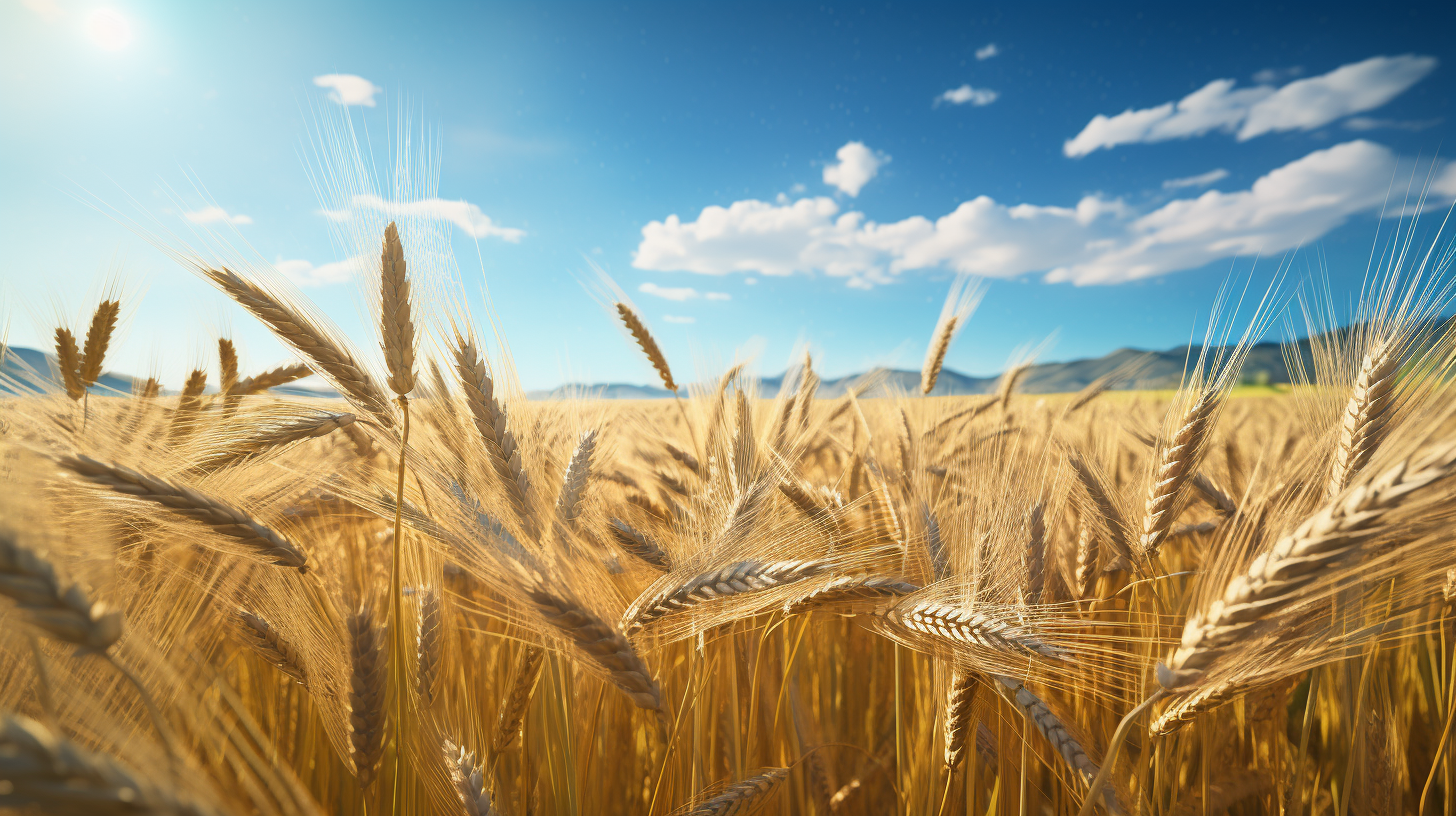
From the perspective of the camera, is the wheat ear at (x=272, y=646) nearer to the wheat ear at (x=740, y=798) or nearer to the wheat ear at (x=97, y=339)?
the wheat ear at (x=740, y=798)

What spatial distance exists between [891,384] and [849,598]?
3.11 meters

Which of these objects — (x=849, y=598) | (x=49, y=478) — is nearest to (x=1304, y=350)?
(x=849, y=598)

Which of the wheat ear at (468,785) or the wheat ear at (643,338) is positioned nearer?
the wheat ear at (468,785)

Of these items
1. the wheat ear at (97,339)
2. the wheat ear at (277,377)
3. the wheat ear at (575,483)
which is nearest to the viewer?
the wheat ear at (575,483)

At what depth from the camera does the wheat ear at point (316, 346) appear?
1.26 meters

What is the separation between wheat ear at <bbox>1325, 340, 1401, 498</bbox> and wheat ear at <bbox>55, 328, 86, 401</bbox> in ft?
13.0

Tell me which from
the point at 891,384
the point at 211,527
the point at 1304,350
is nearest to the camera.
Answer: the point at 211,527

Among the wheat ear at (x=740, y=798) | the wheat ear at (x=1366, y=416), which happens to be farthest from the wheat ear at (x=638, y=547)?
the wheat ear at (x=1366, y=416)

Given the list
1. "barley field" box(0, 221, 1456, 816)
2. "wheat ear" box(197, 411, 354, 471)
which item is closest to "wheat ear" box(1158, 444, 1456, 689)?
"barley field" box(0, 221, 1456, 816)

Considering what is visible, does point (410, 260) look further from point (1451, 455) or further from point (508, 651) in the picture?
point (1451, 455)

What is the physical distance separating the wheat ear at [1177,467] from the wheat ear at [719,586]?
0.94 meters

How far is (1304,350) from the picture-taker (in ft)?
6.70

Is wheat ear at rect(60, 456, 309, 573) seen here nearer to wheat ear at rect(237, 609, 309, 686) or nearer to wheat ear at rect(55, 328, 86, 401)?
wheat ear at rect(237, 609, 309, 686)

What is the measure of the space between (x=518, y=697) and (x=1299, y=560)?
1.42 meters
